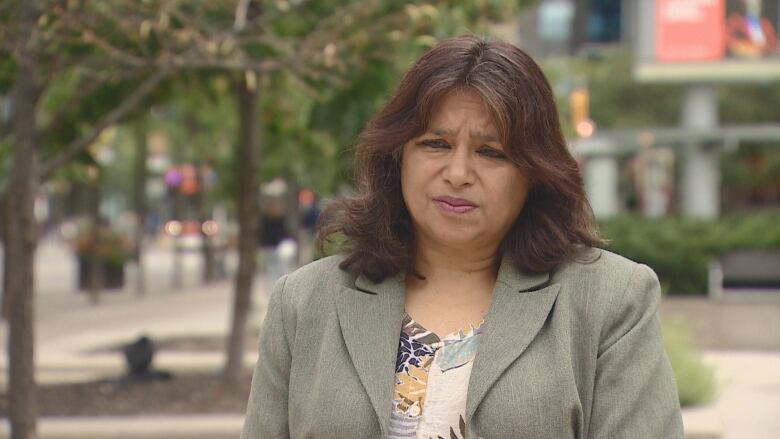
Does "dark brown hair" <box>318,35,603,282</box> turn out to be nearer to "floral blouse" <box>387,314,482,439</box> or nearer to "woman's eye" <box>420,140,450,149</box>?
"woman's eye" <box>420,140,450,149</box>

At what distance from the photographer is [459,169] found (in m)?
2.48

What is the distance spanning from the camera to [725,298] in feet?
61.5

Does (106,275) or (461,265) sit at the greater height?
(461,265)

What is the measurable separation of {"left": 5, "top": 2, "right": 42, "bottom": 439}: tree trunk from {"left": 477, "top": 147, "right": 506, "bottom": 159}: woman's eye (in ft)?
17.0

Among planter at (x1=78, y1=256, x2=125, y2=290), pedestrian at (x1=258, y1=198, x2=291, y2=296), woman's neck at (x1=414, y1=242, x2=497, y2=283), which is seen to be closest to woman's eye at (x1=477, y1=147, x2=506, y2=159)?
woman's neck at (x1=414, y1=242, x2=497, y2=283)

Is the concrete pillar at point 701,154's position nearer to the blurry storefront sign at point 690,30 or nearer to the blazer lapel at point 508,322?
the blurry storefront sign at point 690,30

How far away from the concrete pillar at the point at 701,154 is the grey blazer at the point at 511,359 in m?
24.9

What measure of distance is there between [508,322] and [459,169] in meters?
0.32

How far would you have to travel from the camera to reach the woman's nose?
2477mm

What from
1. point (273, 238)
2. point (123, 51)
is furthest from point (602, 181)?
point (123, 51)

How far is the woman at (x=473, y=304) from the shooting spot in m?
2.41

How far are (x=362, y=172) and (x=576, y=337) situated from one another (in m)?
0.68

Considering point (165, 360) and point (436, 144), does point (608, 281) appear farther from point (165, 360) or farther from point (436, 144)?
point (165, 360)

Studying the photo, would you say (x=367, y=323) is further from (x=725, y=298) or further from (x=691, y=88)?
(x=691, y=88)
